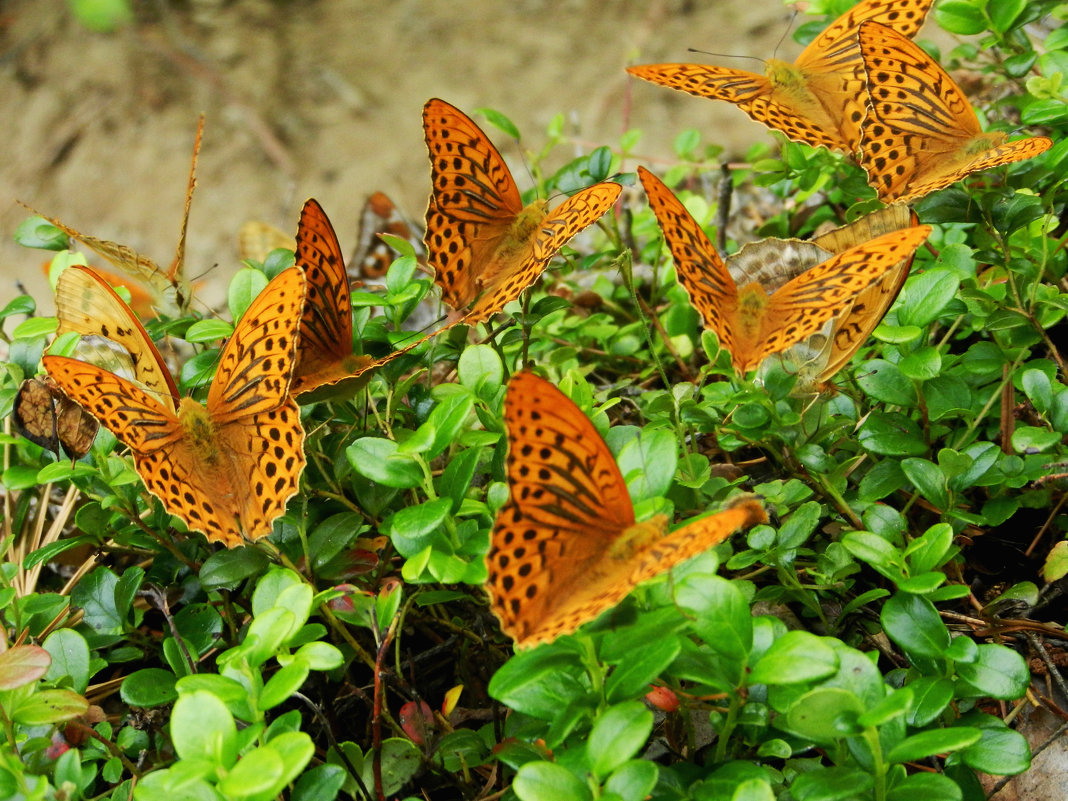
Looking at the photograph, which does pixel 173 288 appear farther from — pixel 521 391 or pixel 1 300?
pixel 1 300

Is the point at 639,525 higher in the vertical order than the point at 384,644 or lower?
higher

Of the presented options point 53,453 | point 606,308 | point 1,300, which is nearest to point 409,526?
point 53,453

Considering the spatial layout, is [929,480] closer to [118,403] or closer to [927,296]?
[927,296]

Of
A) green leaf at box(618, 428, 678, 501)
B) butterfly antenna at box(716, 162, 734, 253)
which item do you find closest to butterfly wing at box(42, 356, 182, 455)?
green leaf at box(618, 428, 678, 501)

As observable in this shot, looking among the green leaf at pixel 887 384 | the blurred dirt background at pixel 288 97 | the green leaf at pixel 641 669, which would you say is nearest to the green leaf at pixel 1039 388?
the green leaf at pixel 887 384

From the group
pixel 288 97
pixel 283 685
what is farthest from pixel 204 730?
pixel 288 97
